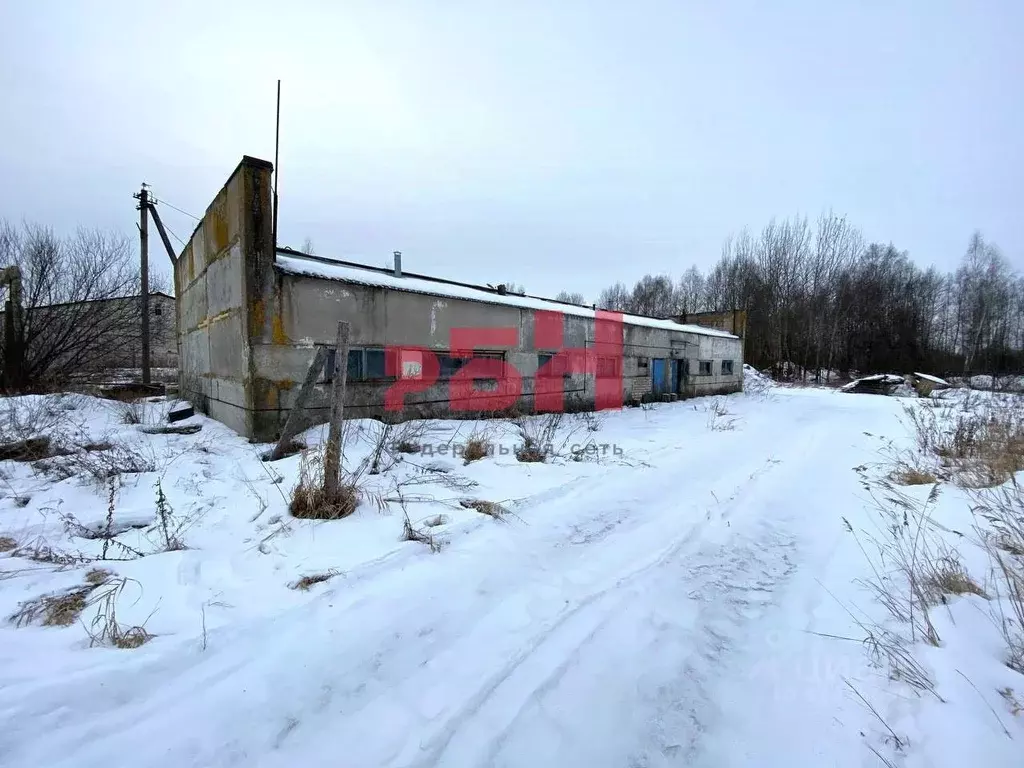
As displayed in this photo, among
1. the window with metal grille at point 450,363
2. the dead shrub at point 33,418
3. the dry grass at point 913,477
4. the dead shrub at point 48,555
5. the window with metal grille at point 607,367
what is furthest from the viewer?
the window with metal grille at point 607,367

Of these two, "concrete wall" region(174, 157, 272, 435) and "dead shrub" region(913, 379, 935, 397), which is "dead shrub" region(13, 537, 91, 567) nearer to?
"concrete wall" region(174, 157, 272, 435)

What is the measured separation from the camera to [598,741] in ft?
6.40

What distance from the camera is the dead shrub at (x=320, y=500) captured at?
13.5 ft

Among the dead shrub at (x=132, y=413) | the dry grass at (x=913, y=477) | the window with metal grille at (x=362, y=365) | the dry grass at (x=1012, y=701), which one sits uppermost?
the window with metal grille at (x=362, y=365)

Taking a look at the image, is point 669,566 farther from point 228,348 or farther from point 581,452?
point 228,348

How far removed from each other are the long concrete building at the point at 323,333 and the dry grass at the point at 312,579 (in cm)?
570

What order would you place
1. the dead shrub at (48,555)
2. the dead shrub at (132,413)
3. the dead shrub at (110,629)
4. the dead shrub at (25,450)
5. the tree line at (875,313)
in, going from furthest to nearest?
the tree line at (875,313)
the dead shrub at (132,413)
the dead shrub at (25,450)
the dead shrub at (48,555)
the dead shrub at (110,629)

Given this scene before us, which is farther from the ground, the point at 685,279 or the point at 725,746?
the point at 685,279

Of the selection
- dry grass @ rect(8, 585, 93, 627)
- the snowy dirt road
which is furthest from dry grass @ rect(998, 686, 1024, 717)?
dry grass @ rect(8, 585, 93, 627)

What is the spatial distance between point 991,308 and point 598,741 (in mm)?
54930

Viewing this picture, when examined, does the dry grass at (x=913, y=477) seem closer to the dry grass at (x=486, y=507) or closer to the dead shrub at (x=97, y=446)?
the dry grass at (x=486, y=507)

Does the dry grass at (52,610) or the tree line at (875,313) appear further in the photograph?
the tree line at (875,313)

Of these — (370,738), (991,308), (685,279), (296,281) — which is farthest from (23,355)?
(991,308)

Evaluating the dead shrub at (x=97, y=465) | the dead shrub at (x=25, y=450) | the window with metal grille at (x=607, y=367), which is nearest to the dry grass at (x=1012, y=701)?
the dead shrub at (x=97, y=465)
